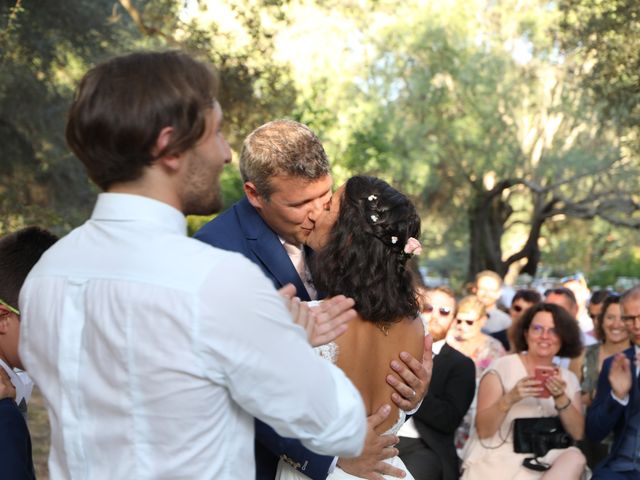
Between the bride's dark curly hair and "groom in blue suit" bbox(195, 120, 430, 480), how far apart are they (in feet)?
0.73

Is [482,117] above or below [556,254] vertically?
above

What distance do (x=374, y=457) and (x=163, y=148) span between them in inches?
61.5

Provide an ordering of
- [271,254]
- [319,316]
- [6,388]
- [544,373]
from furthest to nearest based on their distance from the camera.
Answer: [544,373], [271,254], [6,388], [319,316]

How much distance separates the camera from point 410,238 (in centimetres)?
320

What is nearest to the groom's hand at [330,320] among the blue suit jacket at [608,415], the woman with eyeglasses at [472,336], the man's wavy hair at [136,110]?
the man's wavy hair at [136,110]

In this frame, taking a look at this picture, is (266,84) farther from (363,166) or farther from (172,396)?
(172,396)

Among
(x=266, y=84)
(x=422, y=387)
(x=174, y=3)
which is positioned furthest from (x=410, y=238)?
(x=266, y=84)

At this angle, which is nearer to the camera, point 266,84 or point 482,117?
point 266,84

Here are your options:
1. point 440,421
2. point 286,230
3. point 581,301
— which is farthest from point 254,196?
point 581,301

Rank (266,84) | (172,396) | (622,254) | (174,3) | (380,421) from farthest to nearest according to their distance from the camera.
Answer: (622,254)
(266,84)
(174,3)
(380,421)
(172,396)

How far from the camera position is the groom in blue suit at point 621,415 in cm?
574

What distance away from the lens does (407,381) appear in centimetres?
316

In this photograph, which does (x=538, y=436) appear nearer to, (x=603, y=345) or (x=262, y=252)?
(x=603, y=345)

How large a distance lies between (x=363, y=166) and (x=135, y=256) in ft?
67.8
